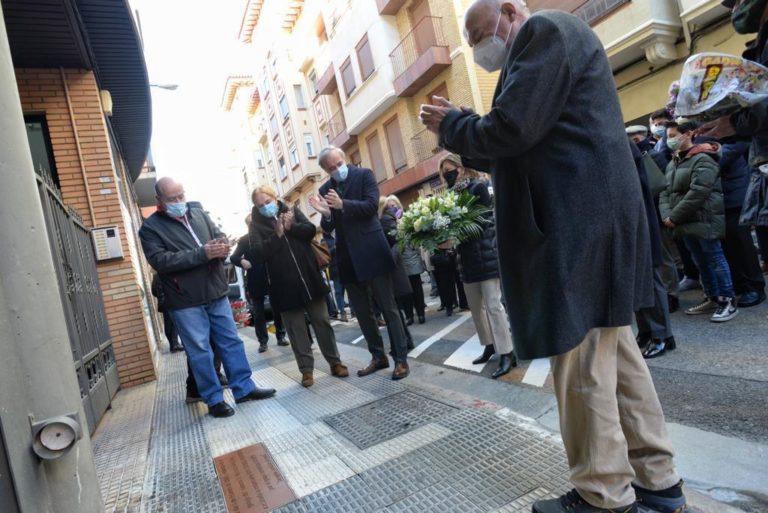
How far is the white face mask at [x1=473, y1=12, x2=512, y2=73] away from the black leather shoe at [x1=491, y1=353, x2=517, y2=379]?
256cm

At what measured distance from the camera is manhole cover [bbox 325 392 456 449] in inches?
120

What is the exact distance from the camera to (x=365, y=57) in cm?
1992

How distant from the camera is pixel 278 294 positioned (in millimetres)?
4629

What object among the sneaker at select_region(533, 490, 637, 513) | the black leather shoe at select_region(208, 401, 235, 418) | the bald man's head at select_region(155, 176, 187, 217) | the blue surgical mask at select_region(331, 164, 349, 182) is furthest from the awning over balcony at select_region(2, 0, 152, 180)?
the sneaker at select_region(533, 490, 637, 513)

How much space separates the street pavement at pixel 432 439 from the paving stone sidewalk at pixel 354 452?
0.03ft

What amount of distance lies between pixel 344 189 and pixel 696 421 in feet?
10.4

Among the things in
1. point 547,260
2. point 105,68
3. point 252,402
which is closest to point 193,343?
point 252,402

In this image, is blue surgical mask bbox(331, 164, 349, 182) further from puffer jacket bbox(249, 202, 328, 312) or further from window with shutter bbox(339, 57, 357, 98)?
window with shutter bbox(339, 57, 357, 98)

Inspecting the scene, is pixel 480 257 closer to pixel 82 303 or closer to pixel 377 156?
pixel 82 303

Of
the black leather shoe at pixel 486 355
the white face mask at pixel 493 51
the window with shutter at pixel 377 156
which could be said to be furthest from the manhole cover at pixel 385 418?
the window with shutter at pixel 377 156

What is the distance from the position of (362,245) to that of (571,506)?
2.95 metres

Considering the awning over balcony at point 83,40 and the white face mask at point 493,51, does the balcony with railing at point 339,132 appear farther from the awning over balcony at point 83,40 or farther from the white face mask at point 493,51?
the white face mask at point 493,51

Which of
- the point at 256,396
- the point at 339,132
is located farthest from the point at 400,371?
the point at 339,132

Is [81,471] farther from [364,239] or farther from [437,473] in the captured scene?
[364,239]
